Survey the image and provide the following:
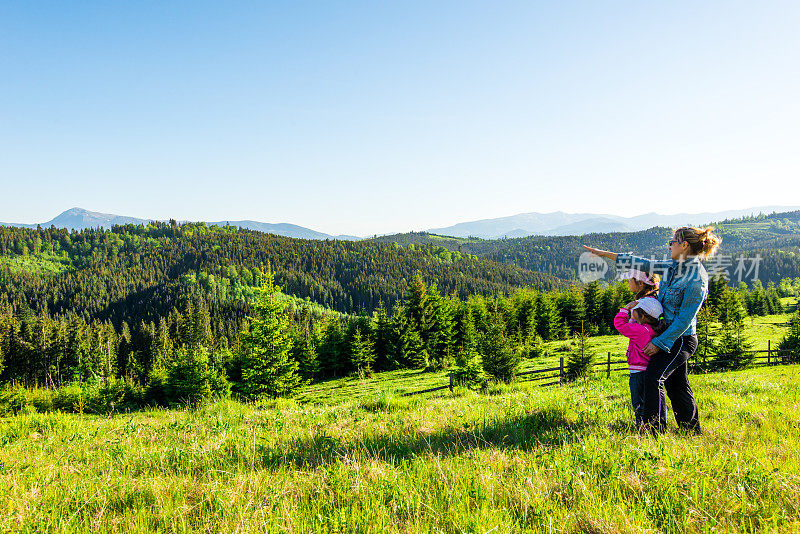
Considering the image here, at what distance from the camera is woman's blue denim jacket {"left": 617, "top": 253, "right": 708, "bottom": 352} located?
3359mm

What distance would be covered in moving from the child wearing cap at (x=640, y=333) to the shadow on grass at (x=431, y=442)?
0.59m

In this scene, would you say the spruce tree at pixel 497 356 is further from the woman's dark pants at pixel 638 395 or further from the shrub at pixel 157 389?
the shrub at pixel 157 389

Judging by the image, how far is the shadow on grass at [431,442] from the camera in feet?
10.2

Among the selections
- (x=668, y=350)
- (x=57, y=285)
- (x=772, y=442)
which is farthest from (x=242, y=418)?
(x=57, y=285)

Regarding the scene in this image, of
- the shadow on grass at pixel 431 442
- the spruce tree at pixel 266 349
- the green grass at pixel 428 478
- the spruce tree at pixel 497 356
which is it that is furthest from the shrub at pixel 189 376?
the shadow on grass at pixel 431 442

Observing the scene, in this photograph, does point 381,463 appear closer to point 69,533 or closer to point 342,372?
point 69,533

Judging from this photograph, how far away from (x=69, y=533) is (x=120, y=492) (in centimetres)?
52

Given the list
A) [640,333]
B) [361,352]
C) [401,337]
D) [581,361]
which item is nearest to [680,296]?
[640,333]

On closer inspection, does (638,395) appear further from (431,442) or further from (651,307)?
(431,442)

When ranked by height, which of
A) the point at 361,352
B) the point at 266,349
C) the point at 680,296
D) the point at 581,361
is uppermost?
the point at 680,296

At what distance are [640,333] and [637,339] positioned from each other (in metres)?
0.10

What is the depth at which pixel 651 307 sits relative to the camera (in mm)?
3557

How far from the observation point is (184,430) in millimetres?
4566

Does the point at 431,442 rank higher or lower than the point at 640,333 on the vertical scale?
lower
